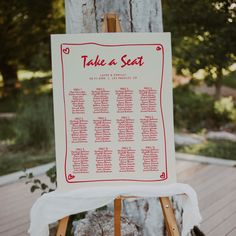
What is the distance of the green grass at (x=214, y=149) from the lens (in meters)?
5.30

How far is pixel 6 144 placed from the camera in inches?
239

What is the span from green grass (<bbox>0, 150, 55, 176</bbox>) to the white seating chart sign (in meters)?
2.87

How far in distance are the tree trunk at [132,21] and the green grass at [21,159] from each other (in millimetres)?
2557

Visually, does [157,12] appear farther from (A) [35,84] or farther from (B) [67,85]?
(A) [35,84]

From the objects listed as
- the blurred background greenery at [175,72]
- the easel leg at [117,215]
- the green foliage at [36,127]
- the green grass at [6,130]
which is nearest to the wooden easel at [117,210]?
the easel leg at [117,215]

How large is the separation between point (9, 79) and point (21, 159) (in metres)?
4.22

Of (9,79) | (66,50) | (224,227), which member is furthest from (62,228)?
(9,79)

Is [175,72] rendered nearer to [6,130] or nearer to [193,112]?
[193,112]

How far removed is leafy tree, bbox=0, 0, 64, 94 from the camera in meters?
8.20

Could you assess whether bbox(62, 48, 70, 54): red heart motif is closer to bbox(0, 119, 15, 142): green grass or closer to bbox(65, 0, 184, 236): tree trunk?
bbox(65, 0, 184, 236): tree trunk

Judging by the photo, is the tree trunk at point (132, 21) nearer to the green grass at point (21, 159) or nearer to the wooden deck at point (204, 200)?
the wooden deck at point (204, 200)

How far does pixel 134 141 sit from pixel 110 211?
66cm

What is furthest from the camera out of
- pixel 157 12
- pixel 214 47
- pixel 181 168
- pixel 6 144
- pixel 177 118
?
pixel 177 118

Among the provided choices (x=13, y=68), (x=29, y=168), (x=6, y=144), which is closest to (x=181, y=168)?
(x=29, y=168)
